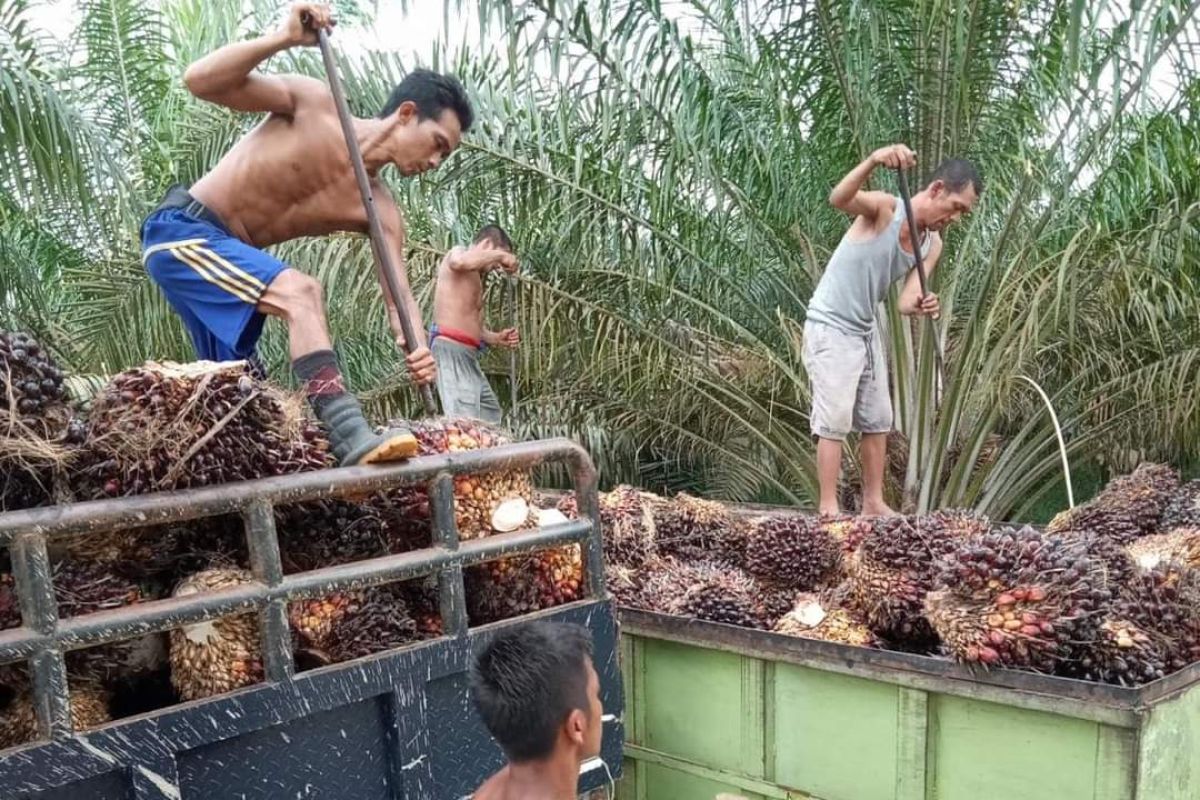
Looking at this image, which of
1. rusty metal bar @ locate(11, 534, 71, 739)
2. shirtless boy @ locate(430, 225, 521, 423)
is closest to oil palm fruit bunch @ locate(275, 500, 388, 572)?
rusty metal bar @ locate(11, 534, 71, 739)

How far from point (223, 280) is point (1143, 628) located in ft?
7.82

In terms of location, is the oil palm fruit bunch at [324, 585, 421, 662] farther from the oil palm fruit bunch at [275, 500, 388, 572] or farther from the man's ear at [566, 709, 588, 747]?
the man's ear at [566, 709, 588, 747]

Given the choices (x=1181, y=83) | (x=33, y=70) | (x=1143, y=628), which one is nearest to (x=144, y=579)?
(x=1143, y=628)

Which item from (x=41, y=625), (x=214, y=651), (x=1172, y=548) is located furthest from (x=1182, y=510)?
(x=41, y=625)

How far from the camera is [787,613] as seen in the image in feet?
9.93

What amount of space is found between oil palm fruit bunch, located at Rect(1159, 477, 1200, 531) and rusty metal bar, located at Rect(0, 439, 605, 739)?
2.27 metres

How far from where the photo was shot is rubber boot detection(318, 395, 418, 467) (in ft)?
7.23

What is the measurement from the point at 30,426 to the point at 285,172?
1.28m

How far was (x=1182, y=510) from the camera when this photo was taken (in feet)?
12.3

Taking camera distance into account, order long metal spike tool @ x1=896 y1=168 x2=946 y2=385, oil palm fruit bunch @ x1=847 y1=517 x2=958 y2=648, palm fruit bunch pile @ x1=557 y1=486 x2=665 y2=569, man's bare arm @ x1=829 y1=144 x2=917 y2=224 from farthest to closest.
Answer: long metal spike tool @ x1=896 y1=168 x2=946 y2=385, man's bare arm @ x1=829 y1=144 x2=917 y2=224, palm fruit bunch pile @ x1=557 y1=486 x2=665 y2=569, oil palm fruit bunch @ x1=847 y1=517 x2=958 y2=648

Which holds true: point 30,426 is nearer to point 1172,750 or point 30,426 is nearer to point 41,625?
point 41,625

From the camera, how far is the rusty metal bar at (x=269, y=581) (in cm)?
197

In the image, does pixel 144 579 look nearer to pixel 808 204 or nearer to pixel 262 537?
pixel 262 537

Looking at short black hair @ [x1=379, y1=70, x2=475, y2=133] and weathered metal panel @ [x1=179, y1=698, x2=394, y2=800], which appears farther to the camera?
short black hair @ [x1=379, y1=70, x2=475, y2=133]
